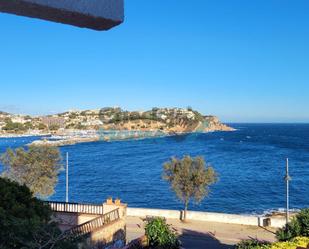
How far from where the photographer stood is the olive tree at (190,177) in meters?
32.5

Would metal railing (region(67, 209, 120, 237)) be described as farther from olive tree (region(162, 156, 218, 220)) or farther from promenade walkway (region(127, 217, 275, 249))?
olive tree (region(162, 156, 218, 220))

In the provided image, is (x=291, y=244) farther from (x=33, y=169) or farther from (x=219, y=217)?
(x=33, y=169)

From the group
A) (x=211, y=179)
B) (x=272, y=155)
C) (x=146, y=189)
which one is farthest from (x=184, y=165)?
(x=272, y=155)

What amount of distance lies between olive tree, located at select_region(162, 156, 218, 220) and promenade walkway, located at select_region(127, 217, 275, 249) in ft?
11.9

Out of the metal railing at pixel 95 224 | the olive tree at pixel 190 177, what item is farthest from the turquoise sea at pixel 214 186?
the metal railing at pixel 95 224

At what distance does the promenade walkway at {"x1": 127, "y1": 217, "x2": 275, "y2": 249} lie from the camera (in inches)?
962

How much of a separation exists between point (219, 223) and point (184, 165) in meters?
5.21

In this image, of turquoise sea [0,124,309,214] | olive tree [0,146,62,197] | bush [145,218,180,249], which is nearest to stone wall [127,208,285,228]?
olive tree [0,146,62,197]

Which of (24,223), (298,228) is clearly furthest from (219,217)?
(24,223)

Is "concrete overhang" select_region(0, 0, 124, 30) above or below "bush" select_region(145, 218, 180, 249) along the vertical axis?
above

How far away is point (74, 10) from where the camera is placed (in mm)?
1313

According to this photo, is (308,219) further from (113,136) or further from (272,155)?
(113,136)

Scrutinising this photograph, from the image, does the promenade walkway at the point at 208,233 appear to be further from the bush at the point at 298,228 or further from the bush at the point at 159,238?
the bush at the point at 298,228

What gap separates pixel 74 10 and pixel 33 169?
106 ft
